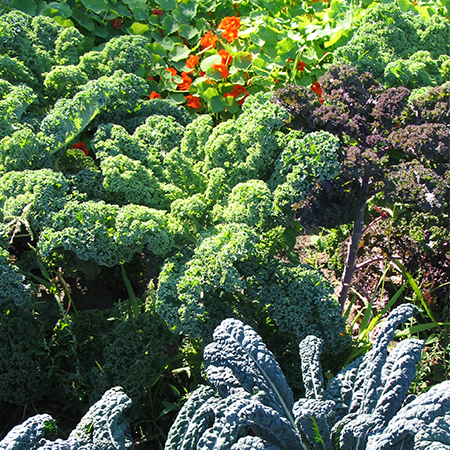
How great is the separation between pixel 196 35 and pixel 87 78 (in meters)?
1.85

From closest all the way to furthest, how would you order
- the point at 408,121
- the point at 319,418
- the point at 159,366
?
the point at 319,418, the point at 159,366, the point at 408,121

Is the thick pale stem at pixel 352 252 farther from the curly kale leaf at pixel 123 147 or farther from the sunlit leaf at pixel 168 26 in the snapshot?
the sunlit leaf at pixel 168 26

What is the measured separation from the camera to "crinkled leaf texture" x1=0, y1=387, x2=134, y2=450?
6.29 ft

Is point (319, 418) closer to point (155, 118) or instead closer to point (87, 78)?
point (155, 118)

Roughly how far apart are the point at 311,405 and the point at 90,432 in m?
0.97

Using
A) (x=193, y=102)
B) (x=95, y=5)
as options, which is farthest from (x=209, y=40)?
(x=95, y=5)

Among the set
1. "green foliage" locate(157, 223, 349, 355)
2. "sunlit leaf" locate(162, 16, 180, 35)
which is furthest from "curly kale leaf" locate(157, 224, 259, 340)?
"sunlit leaf" locate(162, 16, 180, 35)

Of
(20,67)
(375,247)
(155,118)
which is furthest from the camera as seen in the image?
(375,247)

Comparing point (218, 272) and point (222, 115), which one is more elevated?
point (222, 115)

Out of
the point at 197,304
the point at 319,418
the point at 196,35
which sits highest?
the point at 196,35

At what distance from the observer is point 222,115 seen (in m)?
4.40

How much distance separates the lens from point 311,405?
1968 mm

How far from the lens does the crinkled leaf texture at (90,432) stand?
192cm

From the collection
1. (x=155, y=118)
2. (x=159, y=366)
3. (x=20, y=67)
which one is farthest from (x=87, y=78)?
(x=159, y=366)
